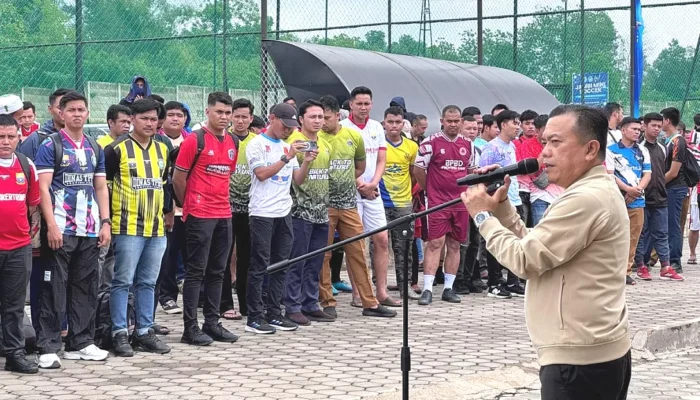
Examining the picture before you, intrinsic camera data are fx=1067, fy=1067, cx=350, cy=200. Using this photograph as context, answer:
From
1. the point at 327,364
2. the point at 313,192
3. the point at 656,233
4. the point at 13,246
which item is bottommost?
the point at 327,364

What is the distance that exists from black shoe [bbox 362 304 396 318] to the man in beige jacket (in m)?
6.31

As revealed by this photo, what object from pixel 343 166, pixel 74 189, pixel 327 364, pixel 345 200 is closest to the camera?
pixel 74 189

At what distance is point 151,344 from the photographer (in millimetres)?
8477

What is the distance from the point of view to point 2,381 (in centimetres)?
729

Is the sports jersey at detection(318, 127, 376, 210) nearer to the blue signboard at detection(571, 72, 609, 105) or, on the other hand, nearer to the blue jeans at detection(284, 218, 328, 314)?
the blue jeans at detection(284, 218, 328, 314)

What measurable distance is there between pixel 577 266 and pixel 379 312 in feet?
21.3

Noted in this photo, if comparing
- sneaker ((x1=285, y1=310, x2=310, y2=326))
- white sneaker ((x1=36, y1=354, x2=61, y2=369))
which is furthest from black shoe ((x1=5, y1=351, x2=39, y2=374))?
→ sneaker ((x1=285, y1=310, x2=310, y2=326))

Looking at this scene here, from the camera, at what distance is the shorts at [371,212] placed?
11.0 m

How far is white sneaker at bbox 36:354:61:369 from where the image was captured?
7.71 meters

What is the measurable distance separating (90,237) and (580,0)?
16.2m

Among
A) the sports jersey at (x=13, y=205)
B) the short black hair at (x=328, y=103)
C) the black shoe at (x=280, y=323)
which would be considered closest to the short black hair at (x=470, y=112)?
the short black hair at (x=328, y=103)

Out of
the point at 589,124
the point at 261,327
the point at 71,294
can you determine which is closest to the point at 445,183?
the point at 261,327

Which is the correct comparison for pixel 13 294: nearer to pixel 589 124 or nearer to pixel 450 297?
pixel 589 124

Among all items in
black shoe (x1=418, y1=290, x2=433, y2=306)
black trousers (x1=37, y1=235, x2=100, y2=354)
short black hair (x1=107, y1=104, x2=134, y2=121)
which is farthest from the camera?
black shoe (x1=418, y1=290, x2=433, y2=306)
